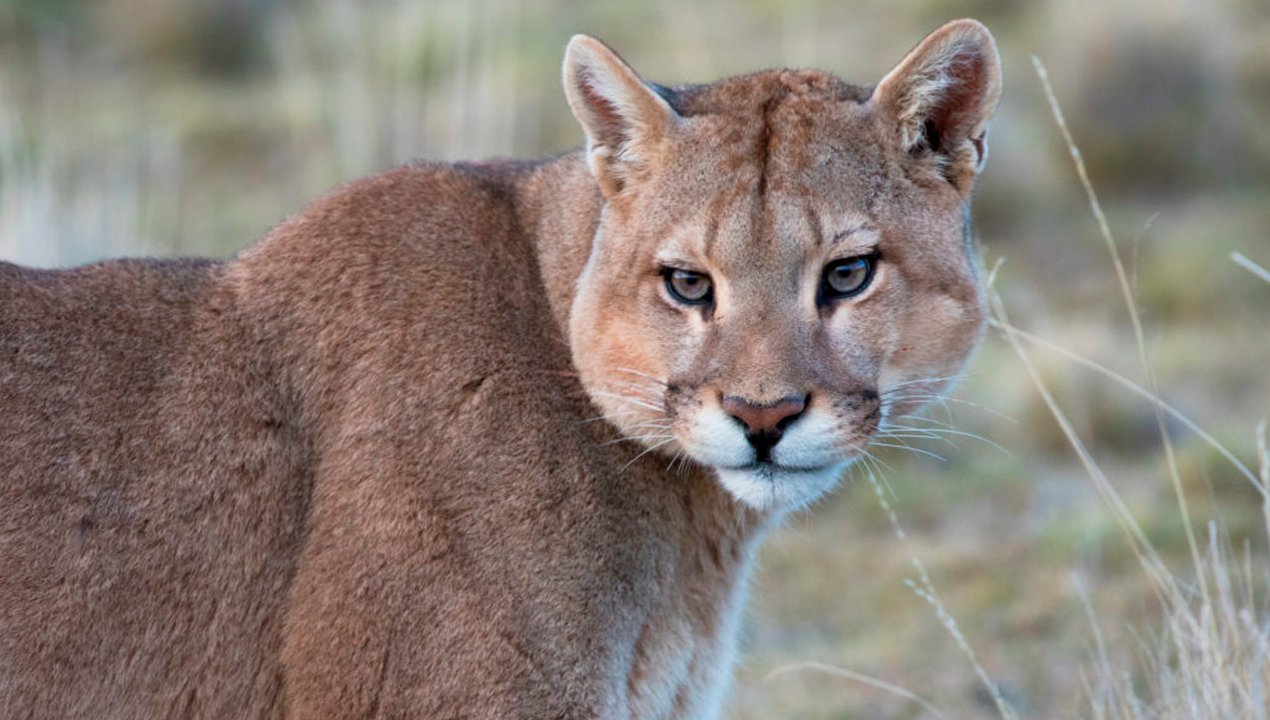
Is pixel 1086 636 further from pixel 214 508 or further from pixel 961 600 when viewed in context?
pixel 214 508

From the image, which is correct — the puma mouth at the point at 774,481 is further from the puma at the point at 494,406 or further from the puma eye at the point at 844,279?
the puma eye at the point at 844,279

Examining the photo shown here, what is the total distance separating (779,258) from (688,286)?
29cm

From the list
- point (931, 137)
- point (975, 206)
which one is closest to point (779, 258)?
point (931, 137)

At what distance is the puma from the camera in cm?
479

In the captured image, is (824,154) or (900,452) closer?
(824,154)

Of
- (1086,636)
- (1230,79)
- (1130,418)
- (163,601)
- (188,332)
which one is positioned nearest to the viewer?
(163,601)

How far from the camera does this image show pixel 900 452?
36.4 ft

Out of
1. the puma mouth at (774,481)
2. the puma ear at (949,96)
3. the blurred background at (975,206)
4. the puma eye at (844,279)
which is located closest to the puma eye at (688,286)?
the puma eye at (844,279)

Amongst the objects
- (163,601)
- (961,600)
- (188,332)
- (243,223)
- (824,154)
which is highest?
(824,154)

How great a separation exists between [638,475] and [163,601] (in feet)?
4.53

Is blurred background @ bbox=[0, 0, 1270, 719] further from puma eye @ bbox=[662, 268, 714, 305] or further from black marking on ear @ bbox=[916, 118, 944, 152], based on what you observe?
puma eye @ bbox=[662, 268, 714, 305]

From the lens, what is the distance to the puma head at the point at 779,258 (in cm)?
492

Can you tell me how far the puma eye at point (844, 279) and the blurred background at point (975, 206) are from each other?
0.66m

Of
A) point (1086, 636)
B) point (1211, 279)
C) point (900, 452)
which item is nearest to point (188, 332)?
point (1086, 636)
